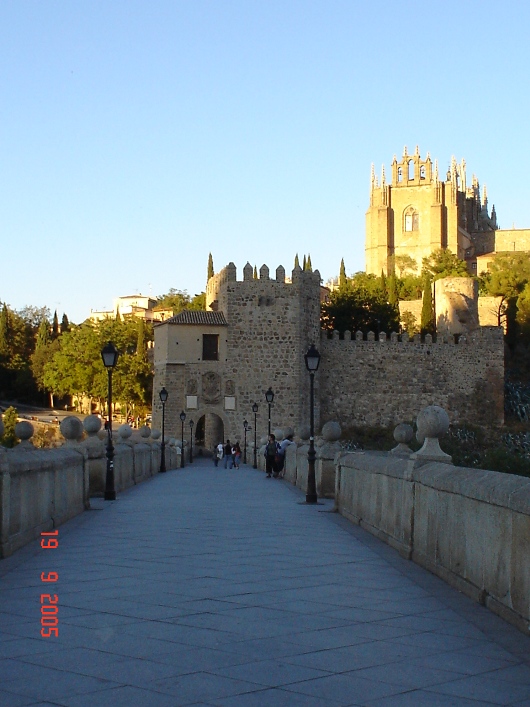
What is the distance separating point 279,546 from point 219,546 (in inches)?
21.8

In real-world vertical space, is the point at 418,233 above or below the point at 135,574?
above

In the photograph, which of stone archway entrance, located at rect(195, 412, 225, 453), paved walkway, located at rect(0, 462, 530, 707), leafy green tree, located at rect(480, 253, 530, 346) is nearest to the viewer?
paved walkway, located at rect(0, 462, 530, 707)

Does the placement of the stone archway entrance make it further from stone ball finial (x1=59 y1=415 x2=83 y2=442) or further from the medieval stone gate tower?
stone ball finial (x1=59 y1=415 x2=83 y2=442)

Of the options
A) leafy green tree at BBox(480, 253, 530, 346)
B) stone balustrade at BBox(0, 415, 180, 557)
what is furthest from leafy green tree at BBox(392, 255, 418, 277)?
stone balustrade at BBox(0, 415, 180, 557)

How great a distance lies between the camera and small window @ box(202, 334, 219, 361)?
160 feet

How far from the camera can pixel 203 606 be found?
5.88 m

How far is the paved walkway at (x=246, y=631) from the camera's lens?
419 centimetres

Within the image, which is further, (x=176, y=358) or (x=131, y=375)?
(x=131, y=375)

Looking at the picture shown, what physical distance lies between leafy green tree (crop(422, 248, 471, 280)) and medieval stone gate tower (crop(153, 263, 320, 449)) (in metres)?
35.5

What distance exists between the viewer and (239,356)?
48.8 m

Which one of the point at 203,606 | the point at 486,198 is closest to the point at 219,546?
the point at 203,606

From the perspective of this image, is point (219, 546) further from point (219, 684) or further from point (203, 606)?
point (219, 684)

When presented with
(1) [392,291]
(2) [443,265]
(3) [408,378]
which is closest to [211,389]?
(3) [408,378]

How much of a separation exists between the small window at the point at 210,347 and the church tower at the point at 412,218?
51.4 meters
